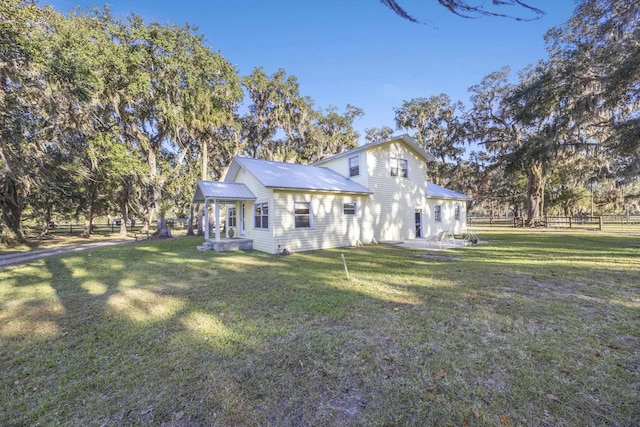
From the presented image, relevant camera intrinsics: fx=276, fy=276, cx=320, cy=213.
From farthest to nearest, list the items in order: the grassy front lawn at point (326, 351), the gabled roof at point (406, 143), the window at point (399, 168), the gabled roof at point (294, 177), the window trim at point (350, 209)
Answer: the window at point (399, 168)
the gabled roof at point (406, 143)
the window trim at point (350, 209)
the gabled roof at point (294, 177)
the grassy front lawn at point (326, 351)

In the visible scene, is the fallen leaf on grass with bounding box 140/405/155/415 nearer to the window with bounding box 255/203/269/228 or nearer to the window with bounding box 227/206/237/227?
the window with bounding box 255/203/269/228

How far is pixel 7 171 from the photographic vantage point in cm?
1110

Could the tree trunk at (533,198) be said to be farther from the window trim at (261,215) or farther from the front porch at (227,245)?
the front porch at (227,245)

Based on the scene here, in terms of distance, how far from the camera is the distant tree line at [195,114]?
34.1 feet

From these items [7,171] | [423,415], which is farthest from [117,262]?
[423,415]

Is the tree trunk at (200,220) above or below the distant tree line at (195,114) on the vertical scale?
below

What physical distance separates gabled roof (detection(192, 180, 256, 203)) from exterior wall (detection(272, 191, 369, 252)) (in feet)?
6.50

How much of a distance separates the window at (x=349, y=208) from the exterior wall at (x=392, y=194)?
755 mm

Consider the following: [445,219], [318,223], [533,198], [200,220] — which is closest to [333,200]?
[318,223]

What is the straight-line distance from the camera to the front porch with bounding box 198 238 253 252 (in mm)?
12219

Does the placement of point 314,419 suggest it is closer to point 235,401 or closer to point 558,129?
point 235,401

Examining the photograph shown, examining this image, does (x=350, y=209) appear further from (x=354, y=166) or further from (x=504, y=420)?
(x=504, y=420)

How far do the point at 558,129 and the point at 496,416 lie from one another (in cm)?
1613

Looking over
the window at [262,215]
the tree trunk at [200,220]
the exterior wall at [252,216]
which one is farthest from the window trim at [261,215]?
the tree trunk at [200,220]
